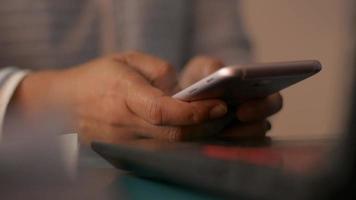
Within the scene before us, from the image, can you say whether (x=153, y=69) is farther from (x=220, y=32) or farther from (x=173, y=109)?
(x=220, y=32)

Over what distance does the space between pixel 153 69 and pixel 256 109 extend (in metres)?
0.13

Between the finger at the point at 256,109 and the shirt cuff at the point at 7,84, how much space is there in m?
0.25

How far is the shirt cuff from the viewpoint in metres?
0.59

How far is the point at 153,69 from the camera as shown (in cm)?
59

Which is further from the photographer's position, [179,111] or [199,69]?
[199,69]

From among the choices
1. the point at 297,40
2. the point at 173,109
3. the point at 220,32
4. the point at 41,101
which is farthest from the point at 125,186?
the point at 297,40

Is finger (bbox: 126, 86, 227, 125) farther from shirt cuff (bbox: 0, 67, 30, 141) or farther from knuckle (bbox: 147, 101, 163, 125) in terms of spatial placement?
shirt cuff (bbox: 0, 67, 30, 141)

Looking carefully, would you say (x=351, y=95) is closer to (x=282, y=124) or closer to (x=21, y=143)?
(x=21, y=143)

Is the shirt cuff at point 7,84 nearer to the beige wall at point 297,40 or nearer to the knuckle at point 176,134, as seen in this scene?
the knuckle at point 176,134

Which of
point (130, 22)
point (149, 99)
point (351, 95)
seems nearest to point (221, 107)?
point (149, 99)

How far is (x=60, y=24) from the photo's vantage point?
107 cm

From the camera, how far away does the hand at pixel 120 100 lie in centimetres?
45

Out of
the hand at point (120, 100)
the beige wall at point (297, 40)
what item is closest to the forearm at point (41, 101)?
the hand at point (120, 100)

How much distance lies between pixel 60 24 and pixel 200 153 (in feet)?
2.64
